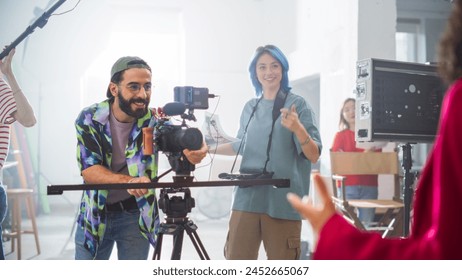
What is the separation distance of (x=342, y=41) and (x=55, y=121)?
1195mm

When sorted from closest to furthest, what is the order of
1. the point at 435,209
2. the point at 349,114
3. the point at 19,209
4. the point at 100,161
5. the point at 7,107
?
the point at 435,209
the point at 100,161
the point at 7,107
the point at 349,114
the point at 19,209

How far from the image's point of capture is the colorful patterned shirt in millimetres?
1267

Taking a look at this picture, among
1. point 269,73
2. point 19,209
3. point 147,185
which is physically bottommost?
point 19,209

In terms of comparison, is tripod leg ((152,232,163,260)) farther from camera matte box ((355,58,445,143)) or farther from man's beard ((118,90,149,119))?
camera matte box ((355,58,445,143))

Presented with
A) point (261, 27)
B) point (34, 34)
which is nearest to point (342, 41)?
point (261, 27)

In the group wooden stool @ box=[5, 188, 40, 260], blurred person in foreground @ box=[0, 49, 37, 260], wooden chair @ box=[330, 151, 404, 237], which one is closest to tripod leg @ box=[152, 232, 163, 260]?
blurred person in foreground @ box=[0, 49, 37, 260]

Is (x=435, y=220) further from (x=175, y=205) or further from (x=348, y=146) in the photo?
(x=348, y=146)

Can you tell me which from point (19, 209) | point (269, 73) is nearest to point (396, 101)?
point (269, 73)

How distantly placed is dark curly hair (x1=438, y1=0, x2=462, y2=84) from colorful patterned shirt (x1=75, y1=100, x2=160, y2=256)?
865 millimetres

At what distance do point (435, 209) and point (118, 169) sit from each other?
3.11ft

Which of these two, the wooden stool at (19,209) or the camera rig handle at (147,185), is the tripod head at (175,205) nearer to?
the camera rig handle at (147,185)

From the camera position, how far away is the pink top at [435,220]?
1.51 feet

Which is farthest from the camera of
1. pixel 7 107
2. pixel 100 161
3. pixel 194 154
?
pixel 7 107

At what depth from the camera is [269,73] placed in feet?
4.88
